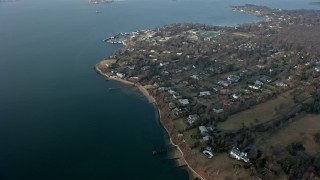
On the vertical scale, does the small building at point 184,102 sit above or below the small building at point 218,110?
below

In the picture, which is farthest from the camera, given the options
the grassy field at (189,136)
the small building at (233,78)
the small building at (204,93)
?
the small building at (233,78)

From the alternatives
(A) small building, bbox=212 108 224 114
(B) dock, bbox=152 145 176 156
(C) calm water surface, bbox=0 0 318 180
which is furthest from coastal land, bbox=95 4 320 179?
(C) calm water surface, bbox=0 0 318 180

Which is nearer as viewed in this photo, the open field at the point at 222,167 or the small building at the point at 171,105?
the open field at the point at 222,167

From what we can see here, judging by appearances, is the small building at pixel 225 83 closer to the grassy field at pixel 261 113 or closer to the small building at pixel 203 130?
the grassy field at pixel 261 113

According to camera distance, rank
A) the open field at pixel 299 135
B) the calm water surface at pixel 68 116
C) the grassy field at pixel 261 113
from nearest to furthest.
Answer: the calm water surface at pixel 68 116, the open field at pixel 299 135, the grassy field at pixel 261 113

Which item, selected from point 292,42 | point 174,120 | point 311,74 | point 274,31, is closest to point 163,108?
point 174,120

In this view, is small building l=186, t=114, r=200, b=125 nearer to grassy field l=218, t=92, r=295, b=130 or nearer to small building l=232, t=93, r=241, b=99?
grassy field l=218, t=92, r=295, b=130

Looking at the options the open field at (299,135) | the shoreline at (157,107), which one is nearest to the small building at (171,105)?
the shoreline at (157,107)
